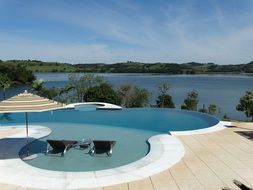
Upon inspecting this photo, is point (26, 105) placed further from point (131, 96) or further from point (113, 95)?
point (131, 96)

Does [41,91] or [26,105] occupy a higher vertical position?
[26,105]

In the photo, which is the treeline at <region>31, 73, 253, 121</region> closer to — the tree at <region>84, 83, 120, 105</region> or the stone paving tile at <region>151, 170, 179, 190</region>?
the tree at <region>84, 83, 120, 105</region>

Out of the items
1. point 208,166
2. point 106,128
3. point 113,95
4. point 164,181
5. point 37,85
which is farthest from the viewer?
point 37,85

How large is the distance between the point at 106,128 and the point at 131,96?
9.57m

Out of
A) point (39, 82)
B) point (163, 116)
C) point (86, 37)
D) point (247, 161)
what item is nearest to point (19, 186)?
point (247, 161)

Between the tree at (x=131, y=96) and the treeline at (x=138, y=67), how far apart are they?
190 feet

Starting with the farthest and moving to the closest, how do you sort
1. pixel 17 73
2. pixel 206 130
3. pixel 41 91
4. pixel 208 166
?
1. pixel 17 73
2. pixel 41 91
3. pixel 206 130
4. pixel 208 166

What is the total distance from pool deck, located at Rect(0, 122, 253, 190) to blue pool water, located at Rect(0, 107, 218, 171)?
169cm

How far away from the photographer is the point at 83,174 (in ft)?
26.7

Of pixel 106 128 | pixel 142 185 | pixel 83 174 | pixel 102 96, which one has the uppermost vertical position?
pixel 102 96

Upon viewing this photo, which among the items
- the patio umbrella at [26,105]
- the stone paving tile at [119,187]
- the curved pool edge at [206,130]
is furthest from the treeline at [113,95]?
the stone paving tile at [119,187]

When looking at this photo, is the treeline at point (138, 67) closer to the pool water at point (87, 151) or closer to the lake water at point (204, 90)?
the lake water at point (204, 90)

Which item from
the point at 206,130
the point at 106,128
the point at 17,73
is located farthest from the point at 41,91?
the point at 17,73

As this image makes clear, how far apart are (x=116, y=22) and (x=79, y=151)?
54.4 ft
